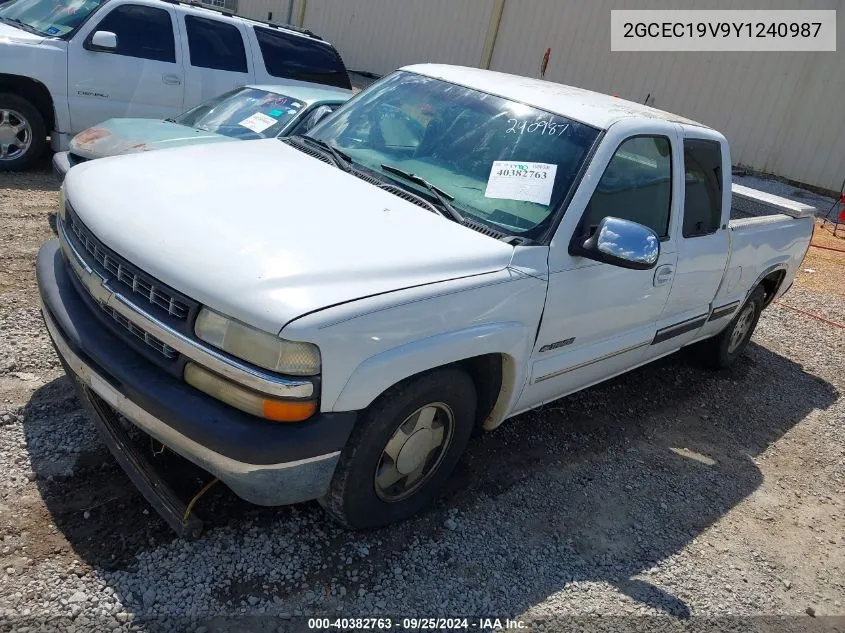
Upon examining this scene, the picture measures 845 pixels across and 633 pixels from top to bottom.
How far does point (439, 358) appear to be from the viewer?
2.83 meters

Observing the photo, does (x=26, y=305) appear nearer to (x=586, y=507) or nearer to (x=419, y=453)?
(x=419, y=453)

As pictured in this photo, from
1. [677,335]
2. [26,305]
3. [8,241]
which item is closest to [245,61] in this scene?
[8,241]

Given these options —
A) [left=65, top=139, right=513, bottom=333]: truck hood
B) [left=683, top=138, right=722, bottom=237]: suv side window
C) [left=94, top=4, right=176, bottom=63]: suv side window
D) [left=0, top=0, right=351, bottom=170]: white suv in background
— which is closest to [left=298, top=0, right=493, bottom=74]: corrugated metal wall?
[left=0, top=0, right=351, bottom=170]: white suv in background

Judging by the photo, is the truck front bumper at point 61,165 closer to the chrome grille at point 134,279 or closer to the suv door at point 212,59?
the suv door at point 212,59

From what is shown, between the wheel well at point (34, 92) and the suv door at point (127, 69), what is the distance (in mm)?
203

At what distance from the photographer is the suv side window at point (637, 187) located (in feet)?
11.6

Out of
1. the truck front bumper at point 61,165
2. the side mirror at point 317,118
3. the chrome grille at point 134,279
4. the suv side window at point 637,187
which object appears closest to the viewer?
the chrome grille at point 134,279

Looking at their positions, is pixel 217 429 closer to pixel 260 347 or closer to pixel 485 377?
pixel 260 347

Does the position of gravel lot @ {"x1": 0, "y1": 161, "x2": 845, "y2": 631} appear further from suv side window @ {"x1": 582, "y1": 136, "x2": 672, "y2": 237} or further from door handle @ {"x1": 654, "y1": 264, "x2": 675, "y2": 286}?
suv side window @ {"x1": 582, "y1": 136, "x2": 672, "y2": 237}

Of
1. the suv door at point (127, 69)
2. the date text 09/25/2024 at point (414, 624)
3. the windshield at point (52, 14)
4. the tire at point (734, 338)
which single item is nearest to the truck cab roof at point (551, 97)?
the tire at point (734, 338)

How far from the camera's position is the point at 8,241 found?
17.8ft

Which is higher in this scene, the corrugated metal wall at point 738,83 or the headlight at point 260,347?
the corrugated metal wall at point 738,83

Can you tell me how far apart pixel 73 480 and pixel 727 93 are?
46.3 feet

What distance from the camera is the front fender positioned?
260 cm
